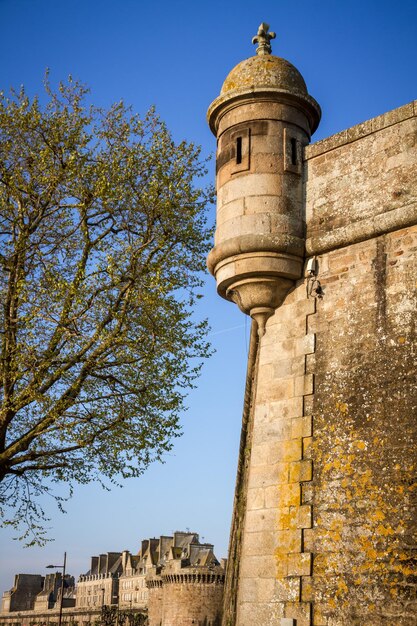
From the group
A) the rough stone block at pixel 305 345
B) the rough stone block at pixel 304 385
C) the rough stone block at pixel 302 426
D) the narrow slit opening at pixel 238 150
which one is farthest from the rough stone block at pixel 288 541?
the narrow slit opening at pixel 238 150

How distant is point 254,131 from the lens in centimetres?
1110

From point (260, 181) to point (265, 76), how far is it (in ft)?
5.37

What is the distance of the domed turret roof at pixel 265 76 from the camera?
437 inches

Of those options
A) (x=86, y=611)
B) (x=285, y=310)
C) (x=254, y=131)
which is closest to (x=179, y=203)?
(x=254, y=131)

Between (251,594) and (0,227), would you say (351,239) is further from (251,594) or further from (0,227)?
(0,227)

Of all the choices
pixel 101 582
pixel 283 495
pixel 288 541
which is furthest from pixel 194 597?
pixel 288 541

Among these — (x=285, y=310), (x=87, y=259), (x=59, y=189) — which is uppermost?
(x=59, y=189)

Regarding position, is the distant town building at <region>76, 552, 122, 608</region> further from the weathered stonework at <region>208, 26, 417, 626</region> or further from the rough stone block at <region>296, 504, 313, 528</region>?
the rough stone block at <region>296, 504, 313, 528</region>

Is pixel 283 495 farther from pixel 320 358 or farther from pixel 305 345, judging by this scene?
pixel 305 345

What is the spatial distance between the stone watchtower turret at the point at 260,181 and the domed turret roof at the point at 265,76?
0.05 feet

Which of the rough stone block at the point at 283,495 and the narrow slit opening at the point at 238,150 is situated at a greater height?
the narrow slit opening at the point at 238,150

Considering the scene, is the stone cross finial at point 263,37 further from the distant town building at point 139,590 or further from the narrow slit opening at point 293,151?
the distant town building at point 139,590

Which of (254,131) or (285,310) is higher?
(254,131)

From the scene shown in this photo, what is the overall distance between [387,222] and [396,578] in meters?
4.28
